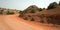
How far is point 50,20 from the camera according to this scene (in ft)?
86.4

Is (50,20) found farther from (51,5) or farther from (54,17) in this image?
(51,5)

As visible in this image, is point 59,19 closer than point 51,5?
Yes

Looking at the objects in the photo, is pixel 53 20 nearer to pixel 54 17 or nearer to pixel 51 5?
pixel 54 17

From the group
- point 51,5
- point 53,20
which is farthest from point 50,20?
point 51,5

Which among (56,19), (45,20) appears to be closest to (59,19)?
(56,19)

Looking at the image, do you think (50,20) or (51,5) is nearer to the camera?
(50,20)

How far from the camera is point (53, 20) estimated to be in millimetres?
26016

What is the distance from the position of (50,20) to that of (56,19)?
1.19m

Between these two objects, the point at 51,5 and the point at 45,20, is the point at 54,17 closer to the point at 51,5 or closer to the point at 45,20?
the point at 45,20

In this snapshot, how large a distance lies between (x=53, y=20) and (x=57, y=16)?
4.66 feet

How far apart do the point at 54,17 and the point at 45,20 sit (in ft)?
6.29

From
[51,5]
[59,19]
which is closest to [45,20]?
[59,19]

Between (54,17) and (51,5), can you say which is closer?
(54,17)

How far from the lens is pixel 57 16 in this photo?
26781 millimetres
